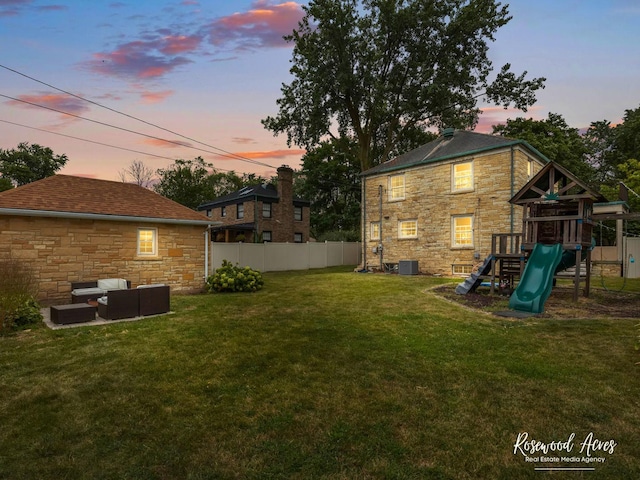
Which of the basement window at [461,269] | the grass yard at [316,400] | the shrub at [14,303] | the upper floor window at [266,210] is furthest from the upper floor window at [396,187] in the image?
the shrub at [14,303]

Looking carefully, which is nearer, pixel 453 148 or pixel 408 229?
pixel 453 148

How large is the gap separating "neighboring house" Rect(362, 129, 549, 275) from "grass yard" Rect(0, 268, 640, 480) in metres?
10.0

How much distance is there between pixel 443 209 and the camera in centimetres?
1845

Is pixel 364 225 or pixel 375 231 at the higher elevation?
pixel 364 225

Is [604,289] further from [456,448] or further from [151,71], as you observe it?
[151,71]

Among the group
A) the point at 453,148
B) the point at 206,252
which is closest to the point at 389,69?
the point at 453,148

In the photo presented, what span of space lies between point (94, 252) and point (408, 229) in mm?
16050

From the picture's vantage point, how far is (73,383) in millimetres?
4578

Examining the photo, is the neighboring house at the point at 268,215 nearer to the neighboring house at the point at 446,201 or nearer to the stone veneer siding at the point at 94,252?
the neighboring house at the point at 446,201

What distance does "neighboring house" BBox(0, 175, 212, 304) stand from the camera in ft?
33.6

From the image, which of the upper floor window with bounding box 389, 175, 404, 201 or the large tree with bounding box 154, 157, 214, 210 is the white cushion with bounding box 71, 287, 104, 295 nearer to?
the upper floor window with bounding box 389, 175, 404, 201

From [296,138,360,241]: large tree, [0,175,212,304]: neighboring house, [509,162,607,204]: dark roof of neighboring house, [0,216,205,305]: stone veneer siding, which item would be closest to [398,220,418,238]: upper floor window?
[509,162,607,204]: dark roof of neighboring house

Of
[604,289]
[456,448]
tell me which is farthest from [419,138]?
[456,448]

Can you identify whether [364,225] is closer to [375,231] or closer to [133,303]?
[375,231]
